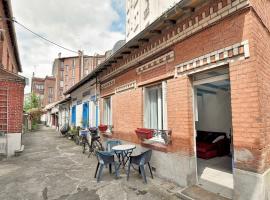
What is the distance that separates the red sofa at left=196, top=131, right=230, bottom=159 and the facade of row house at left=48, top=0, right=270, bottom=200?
0.04 metres

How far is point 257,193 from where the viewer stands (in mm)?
2904

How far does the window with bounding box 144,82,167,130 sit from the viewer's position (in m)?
5.07

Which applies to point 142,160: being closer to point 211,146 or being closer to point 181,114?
point 181,114

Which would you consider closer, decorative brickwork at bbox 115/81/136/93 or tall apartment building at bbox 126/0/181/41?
decorative brickwork at bbox 115/81/136/93

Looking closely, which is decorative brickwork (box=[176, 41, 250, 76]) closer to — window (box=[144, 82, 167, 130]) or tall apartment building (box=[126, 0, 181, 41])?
window (box=[144, 82, 167, 130])

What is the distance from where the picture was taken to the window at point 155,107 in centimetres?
507

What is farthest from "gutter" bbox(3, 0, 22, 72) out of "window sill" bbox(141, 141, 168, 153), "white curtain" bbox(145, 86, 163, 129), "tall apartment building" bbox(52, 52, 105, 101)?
"tall apartment building" bbox(52, 52, 105, 101)

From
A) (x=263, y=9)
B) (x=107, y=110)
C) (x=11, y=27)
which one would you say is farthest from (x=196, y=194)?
(x=11, y=27)

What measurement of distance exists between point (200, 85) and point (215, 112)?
154 inches

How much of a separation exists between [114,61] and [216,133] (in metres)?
5.33

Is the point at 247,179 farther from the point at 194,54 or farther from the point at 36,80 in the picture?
the point at 36,80

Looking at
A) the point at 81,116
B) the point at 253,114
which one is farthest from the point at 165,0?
the point at 253,114

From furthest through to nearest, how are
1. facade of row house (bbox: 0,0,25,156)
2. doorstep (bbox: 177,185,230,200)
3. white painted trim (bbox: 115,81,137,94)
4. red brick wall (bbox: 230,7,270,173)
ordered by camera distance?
facade of row house (bbox: 0,0,25,156) < white painted trim (bbox: 115,81,137,94) < doorstep (bbox: 177,185,230,200) < red brick wall (bbox: 230,7,270,173)

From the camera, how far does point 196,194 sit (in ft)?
12.4
